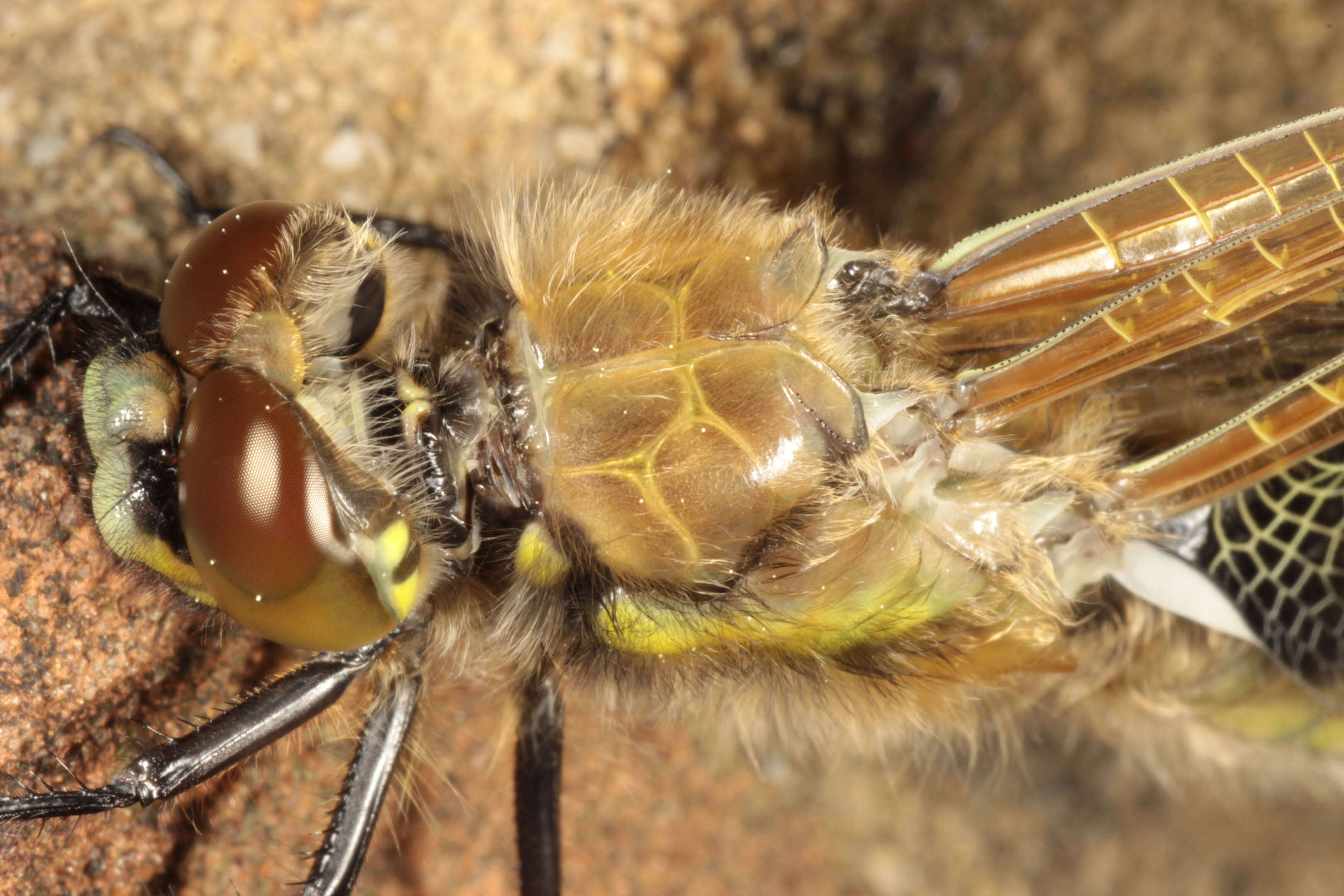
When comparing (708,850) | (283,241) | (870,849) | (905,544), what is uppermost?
(283,241)

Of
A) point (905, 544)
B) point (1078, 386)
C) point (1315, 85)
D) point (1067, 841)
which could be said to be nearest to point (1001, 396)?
point (1078, 386)

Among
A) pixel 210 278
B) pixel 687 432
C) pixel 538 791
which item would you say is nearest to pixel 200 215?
pixel 210 278

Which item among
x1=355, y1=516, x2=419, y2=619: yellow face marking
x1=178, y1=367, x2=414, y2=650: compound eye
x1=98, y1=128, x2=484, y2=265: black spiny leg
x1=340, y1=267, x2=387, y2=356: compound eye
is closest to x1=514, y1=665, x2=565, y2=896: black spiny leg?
x1=355, y1=516, x2=419, y2=619: yellow face marking

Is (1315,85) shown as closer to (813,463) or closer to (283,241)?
(813,463)

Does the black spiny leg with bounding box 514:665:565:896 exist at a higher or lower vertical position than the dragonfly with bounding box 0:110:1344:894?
lower

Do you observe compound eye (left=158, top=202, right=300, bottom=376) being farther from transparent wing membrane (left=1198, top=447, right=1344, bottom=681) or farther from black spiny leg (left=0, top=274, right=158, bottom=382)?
transparent wing membrane (left=1198, top=447, right=1344, bottom=681)

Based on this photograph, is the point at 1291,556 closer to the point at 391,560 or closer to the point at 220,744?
the point at 391,560

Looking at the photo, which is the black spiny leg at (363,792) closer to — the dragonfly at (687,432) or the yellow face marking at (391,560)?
the dragonfly at (687,432)

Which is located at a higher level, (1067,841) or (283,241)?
(283,241)
